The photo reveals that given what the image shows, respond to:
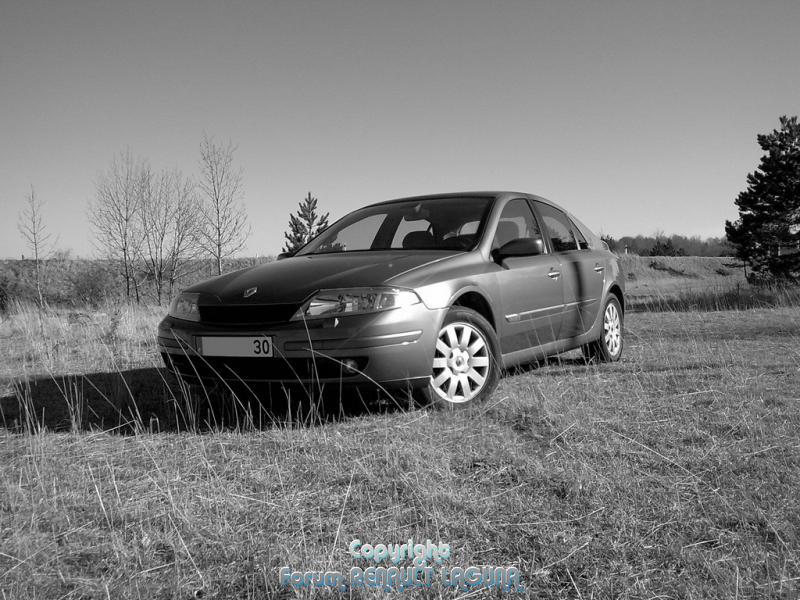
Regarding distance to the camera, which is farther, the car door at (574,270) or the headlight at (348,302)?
the car door at (574,270)

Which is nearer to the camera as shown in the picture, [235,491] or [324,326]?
[235,491]

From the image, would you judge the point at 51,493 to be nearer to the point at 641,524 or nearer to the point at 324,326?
the point at 324,326

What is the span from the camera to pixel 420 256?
4238 millimetres

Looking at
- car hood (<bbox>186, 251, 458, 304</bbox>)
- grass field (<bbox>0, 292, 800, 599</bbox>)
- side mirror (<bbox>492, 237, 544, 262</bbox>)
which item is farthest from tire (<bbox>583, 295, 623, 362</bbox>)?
car hood (<bbox>186, 251, 458, 304</bbox>)

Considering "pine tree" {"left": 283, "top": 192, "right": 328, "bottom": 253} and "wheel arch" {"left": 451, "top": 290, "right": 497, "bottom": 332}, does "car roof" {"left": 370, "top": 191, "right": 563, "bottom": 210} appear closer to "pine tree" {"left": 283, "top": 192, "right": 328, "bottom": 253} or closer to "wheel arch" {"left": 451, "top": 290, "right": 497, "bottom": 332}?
"wheel arch" {"left": 451, "top": 290, "right": 497, "bottom": 332}

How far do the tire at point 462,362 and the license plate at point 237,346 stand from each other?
963 mm

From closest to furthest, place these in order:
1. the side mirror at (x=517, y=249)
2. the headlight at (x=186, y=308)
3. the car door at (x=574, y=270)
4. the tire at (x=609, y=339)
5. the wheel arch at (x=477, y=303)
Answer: the headlight at (x=186, y=308)
the wheel arch at (x=477, y=303)
the side mirror at (x=517, y=249)
the car door at (x=574, y=270)
the tire at (x=609, y=339)

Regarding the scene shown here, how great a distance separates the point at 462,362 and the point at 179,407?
179 centimetres

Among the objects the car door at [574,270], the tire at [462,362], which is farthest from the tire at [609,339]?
the tire at [462,362]

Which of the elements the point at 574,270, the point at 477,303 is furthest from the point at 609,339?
the point at 477,303

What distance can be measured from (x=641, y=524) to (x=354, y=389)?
1859 mm

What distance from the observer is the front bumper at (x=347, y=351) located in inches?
140

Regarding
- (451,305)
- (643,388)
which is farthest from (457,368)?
(643,388)

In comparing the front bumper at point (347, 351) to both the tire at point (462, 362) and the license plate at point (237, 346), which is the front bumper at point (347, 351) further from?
the tire at point (462, 362)
